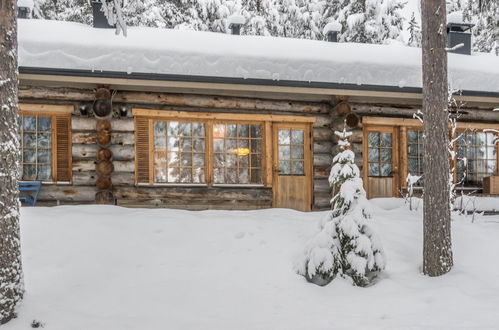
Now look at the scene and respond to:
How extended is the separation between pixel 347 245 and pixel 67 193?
5755 millimetres

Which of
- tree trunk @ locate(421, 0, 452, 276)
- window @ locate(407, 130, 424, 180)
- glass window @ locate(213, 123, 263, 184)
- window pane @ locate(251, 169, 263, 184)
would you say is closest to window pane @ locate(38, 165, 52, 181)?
glass window @ locate(213, 123, 263, 184)

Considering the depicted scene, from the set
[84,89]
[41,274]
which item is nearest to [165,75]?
[84,89]

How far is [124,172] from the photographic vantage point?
31.6 ft

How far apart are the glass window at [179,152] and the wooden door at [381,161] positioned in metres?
3.72

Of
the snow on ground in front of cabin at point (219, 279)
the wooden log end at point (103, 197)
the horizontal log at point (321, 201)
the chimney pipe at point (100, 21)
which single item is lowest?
the snow on ground in front of cabin at point (219, 279)

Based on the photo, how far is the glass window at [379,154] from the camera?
11.1m

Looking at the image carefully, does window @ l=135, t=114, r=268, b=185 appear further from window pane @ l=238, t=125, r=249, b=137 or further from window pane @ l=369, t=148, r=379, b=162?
window pane @ l=369, t=148, r=379, b=162

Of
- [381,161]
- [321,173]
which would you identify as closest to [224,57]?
[321,173]

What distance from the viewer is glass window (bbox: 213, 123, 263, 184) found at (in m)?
10.3

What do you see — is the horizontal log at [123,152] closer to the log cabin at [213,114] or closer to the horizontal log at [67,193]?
the log cabin at [213,114]

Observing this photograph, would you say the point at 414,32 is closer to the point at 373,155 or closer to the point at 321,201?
the point at 373,155

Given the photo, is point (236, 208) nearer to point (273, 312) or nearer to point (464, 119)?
point (273, 312)

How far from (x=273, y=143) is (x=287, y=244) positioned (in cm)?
384

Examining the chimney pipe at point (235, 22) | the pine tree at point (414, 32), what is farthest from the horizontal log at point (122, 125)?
the pine tree at point (414, 32)
